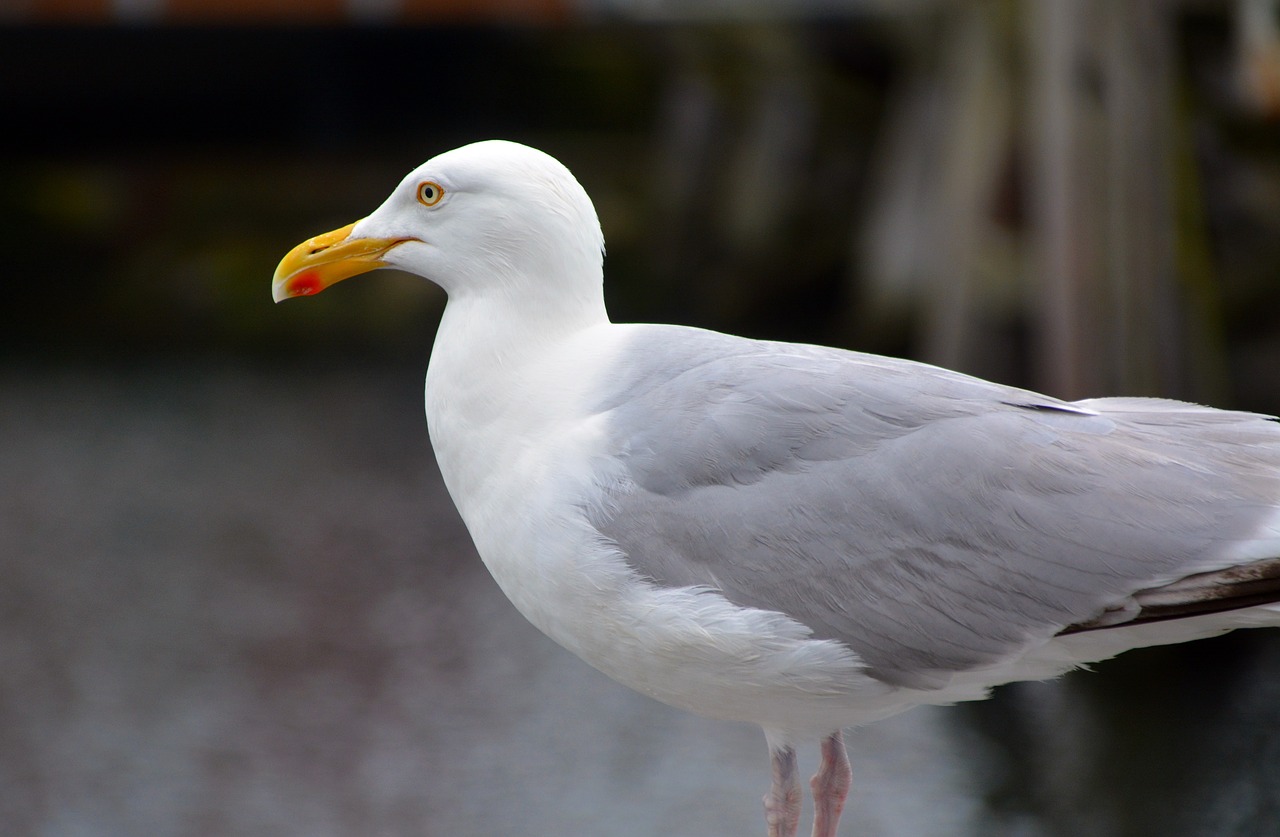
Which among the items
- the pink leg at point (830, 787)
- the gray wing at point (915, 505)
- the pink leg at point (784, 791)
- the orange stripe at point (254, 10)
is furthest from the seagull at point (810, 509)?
the orange stripe at point (254, 10)

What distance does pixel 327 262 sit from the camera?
121 inches

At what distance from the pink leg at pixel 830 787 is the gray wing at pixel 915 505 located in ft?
1.41

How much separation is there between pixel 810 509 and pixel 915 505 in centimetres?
18

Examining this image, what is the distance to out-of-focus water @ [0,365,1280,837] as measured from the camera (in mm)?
4980

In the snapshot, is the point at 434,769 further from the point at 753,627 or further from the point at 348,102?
the point at 348,102

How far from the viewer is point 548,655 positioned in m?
6.47

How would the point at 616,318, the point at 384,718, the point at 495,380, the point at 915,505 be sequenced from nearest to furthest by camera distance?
the point at 915,505 < the point at 495,380 < the point at 384,718 < the point at 616,318

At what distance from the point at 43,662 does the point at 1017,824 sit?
13.0 ft

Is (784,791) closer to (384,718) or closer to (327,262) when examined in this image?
(327,262)

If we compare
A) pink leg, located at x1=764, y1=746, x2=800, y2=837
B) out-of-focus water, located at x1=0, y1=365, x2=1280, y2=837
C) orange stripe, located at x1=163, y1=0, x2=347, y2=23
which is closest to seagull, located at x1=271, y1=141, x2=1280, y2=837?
pink leg, located at x1=764, y1=746, x2=800, y2=837

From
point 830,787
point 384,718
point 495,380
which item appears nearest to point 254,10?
point 384,718

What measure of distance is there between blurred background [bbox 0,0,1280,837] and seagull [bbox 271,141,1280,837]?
7.04 ft

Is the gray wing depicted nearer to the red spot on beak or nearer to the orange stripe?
the red spot on beak

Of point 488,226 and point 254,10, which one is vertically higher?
point 254,10
